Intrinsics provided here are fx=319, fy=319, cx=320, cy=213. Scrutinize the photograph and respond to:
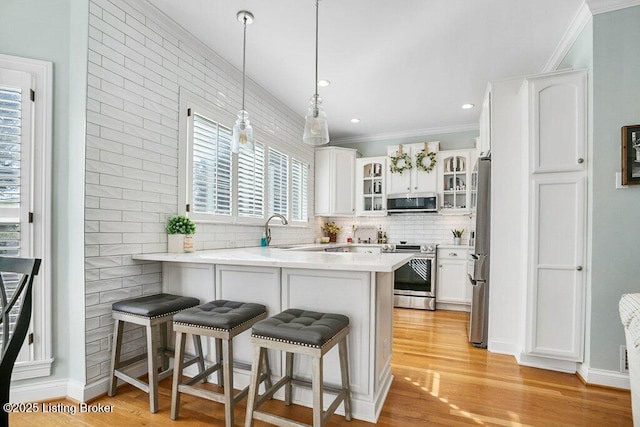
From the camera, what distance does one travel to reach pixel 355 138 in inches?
235

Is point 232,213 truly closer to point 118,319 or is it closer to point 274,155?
point 274,155

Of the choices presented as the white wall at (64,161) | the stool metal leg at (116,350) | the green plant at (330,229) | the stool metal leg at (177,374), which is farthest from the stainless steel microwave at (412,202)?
the white wall at (64,161)

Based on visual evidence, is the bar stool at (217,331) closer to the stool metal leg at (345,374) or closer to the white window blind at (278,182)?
the stool metal leg at (345,374)

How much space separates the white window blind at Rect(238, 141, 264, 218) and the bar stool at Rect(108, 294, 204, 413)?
57.6 inches

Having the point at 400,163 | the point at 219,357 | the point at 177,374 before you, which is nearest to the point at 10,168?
the point at 177,374

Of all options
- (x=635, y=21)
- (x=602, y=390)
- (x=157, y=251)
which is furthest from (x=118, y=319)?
(x=635, y=21)

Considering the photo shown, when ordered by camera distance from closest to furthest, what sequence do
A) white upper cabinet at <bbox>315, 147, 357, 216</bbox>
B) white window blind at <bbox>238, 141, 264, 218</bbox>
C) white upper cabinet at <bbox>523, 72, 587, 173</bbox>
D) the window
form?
white upper cabinet at <bbox>523, 72, 587, 173</bbox>, the window, white window blind at <bbox>238, 141, 264, 218</bbox>, white upper cabinet at <bbox>315, 147, 357, 216</bbox>

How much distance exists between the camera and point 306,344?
5.22ft

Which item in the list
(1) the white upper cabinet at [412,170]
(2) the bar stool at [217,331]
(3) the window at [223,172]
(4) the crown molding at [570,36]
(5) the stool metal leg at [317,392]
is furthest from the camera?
(1) the white upper cabinet at [412,170]

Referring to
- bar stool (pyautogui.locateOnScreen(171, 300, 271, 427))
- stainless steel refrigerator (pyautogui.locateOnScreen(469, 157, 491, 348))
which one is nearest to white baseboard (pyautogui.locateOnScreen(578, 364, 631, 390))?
stainless steel refrigerator (pyautogui.locateOnScreen(469, 157, 491, 348))

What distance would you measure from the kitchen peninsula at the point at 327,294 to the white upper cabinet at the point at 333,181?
10.3 feet

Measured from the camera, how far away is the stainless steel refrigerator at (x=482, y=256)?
3203 millimetres

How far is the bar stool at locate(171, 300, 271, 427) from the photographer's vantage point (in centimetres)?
181

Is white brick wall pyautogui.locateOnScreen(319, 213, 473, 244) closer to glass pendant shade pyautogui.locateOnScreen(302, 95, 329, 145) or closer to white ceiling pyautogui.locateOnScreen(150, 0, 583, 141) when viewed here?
white ceiling pyautogui.locateOnScreen(150, 0, 583, 141)
